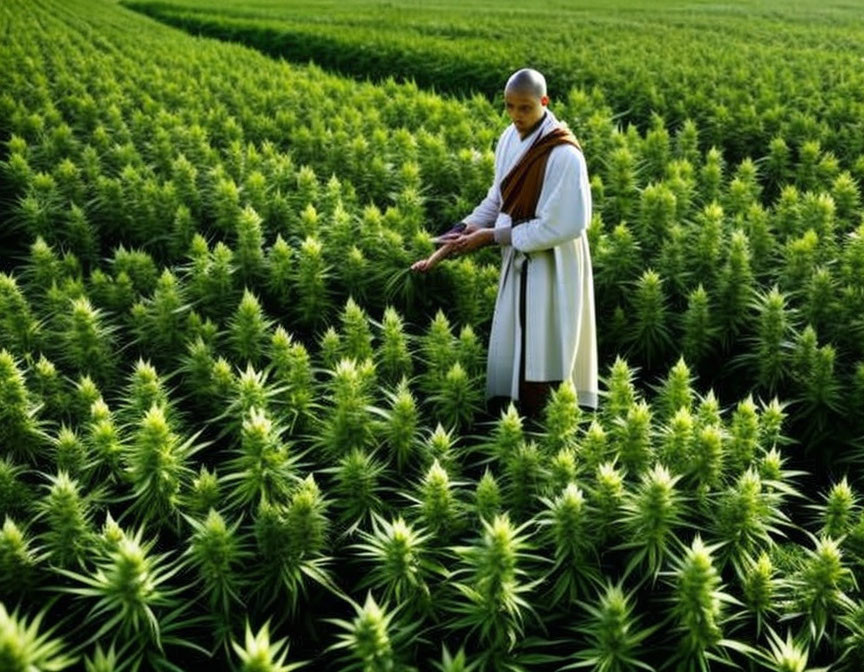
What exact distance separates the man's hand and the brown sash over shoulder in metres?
0.12

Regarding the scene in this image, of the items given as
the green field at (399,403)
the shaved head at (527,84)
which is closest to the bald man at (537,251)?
the shaved head at (527,84)

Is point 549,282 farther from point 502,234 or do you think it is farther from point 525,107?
point 525,107

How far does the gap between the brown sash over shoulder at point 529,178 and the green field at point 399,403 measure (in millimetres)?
754

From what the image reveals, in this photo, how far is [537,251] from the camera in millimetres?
3629

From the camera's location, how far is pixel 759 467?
11.1ft

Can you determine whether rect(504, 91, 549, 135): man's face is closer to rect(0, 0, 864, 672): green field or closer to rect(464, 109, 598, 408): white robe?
rect(464, 109, 598, 408): white robe

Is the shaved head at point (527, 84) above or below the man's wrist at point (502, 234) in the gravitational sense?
above

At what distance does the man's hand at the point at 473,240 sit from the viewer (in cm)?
369

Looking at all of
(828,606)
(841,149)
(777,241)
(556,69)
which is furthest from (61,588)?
(556,69)

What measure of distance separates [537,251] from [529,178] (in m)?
0.31

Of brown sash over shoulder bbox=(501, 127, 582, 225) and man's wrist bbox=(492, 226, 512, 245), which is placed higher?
brown sash over shoulder bbox=(501, 127, 582, 225)

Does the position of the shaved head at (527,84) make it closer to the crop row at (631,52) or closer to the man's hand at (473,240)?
the man's hand at (473,240)

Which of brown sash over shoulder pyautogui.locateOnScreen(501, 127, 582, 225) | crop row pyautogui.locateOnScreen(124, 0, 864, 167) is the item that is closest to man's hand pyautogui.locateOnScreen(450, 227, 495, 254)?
brown sash over shoulder pyautogui.locateOnScreen(501, 127, 582, 225)

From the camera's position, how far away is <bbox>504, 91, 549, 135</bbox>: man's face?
3.33 metres
